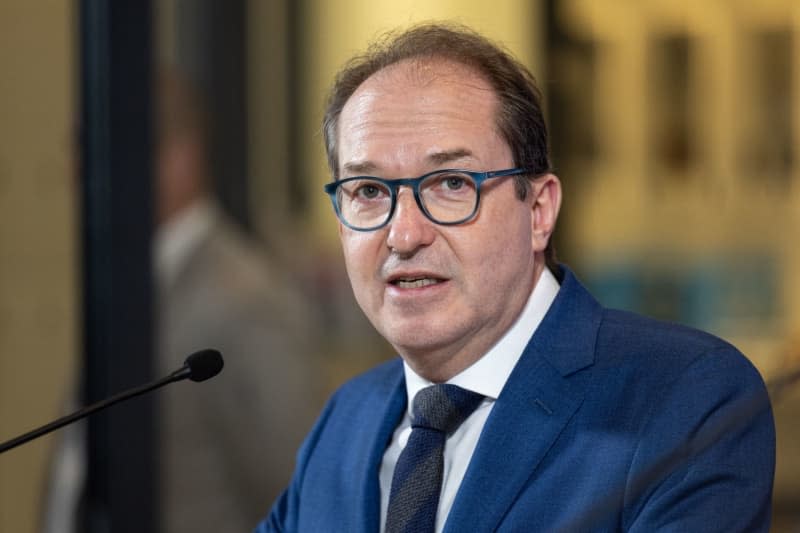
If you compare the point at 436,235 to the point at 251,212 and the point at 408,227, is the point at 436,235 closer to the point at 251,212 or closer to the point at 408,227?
the point at 408,227

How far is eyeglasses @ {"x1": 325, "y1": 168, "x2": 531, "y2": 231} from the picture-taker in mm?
1528

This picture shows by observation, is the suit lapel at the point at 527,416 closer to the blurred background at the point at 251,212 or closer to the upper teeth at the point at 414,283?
the upper teeth at the point at 414,283

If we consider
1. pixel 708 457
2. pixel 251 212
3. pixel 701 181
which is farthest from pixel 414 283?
pixel 701 181

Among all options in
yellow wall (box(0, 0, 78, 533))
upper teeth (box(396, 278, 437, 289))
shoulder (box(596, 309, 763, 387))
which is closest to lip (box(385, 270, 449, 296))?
upper teeth (box(396, 278, 437, 289))

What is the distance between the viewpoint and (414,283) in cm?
155

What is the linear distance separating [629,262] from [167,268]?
139 centimetres

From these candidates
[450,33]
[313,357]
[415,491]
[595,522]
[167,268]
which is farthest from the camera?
[313,357]

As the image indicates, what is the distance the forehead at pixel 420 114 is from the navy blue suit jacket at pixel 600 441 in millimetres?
232

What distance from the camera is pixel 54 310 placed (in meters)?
3.67

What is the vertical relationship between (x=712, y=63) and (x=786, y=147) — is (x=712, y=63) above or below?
above

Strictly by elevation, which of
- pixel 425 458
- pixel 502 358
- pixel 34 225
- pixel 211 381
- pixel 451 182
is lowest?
pixel 211 381

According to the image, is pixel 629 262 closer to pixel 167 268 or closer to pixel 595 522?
pixel 167 268

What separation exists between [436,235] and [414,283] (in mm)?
64

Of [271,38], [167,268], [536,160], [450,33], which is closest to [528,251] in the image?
[536,160]
